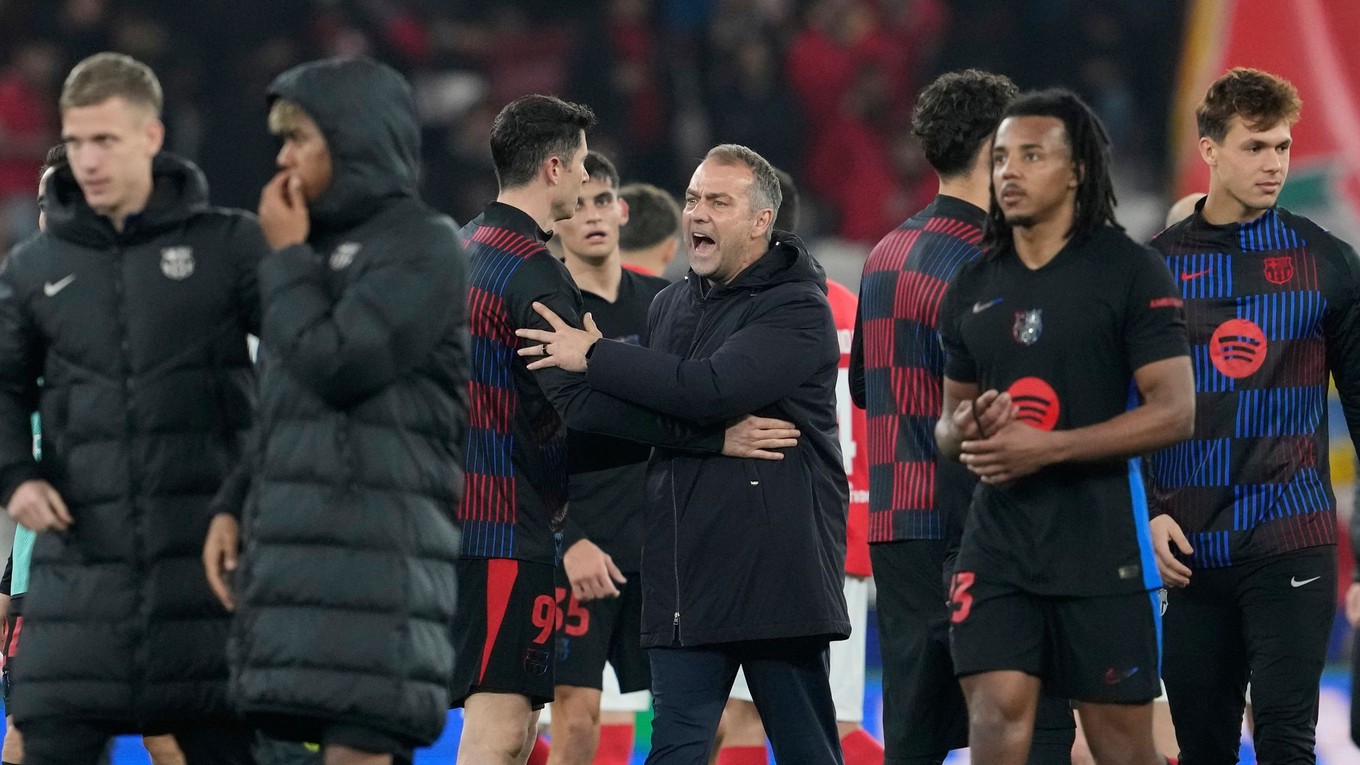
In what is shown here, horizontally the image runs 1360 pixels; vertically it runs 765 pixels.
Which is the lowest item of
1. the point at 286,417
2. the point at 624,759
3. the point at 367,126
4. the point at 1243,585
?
the point at 624,759

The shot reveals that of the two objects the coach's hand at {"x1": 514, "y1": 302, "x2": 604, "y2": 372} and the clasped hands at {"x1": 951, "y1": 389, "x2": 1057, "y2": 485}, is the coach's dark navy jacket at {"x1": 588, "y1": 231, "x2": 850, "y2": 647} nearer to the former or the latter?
the coach's hand at {"x1": 514, "y1": 302, "x2": 604, "y2": 372}

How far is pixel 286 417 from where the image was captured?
3793 mm

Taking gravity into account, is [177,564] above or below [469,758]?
above

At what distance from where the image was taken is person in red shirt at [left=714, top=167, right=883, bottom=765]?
6.43 metres

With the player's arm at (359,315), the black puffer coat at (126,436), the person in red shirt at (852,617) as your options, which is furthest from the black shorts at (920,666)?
the black puffer coat at (126,436)

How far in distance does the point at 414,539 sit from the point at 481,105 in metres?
9.20

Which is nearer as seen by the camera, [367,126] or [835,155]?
[367,126]

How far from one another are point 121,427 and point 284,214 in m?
0.61

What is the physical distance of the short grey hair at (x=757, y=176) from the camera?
204 inches

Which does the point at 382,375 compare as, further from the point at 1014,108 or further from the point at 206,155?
the point at 206,155

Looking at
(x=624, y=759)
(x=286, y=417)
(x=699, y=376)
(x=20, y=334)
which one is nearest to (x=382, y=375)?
(x=286, y=417)

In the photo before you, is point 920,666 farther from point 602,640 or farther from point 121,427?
point 121,427

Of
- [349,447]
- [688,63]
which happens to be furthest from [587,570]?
[688,63]

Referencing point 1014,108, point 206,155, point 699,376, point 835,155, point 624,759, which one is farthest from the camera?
point 835,155
